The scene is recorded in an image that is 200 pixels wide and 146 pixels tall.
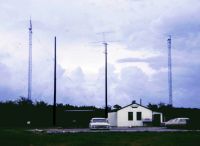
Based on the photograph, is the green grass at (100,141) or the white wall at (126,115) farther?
the white wall at (126,115)

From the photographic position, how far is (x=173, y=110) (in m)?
92.5

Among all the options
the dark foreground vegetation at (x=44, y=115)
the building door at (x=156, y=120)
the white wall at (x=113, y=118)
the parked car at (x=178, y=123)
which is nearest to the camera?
the parked car at (x=178, y=123)

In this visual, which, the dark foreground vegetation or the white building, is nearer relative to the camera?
the white building

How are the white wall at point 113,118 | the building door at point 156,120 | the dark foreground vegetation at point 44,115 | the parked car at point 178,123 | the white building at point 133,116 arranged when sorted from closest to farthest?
the parked car at point 178,123 → the white building at point 133,116 → the building door at point 156,120 → the white wall at point 113,118 → the dark foreground vegetation at point 44,115

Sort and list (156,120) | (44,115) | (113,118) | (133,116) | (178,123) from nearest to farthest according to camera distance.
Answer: (178,123) < (133,116) < (113,118) < (156,120) < (44,115)

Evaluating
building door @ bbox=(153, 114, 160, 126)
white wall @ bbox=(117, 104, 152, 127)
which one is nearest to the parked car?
white wall @ bbox=(117, 104, 152, 127)

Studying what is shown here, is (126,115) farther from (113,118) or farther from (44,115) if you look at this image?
(44,115)

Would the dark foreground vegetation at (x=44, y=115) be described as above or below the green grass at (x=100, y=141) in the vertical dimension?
above

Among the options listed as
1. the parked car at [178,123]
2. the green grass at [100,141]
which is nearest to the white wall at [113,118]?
the parked car at [178,123]

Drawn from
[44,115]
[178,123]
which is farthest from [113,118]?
[178,123]

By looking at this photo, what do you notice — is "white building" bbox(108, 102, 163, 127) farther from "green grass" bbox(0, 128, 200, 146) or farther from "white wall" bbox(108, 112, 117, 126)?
"green grass" bbox(0, 128, 200, 146)

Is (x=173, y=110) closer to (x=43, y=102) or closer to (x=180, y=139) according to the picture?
(x=43, y=102)

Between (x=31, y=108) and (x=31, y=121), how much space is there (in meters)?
2.66

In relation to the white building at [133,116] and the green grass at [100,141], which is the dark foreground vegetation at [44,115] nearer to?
the white building at [133,116]
